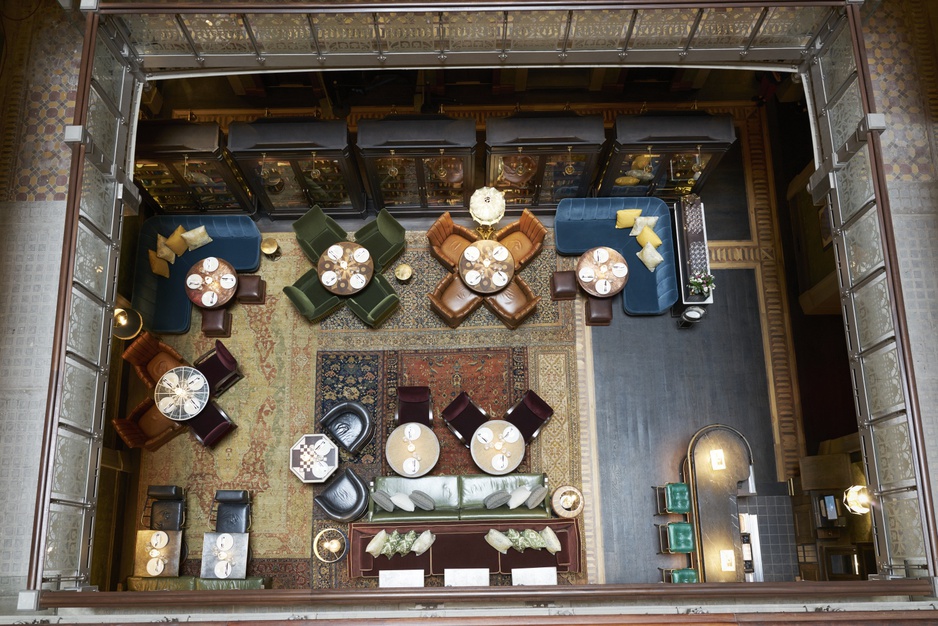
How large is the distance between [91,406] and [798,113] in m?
9.46

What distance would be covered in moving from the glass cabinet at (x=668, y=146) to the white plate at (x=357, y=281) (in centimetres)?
326

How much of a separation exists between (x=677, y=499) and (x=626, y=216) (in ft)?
11.5

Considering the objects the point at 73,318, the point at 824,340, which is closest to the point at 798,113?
the point at 824,340

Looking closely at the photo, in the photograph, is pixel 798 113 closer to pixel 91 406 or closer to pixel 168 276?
pixel 168 276

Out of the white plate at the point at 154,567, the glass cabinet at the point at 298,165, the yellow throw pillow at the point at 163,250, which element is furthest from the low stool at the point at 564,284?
the white plate at the point at 154,567

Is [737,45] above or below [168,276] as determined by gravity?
above

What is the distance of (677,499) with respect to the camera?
828cm

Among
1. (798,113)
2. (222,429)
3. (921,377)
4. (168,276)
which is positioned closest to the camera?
(921,377)

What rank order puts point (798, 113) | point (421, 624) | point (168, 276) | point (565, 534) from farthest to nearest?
1. point (798, 113)
2. point (168, 276)
3. point (565, 534)
4. point (421, 624)

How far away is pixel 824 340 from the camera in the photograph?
9344 mm

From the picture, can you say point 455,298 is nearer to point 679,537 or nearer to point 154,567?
point 679,537

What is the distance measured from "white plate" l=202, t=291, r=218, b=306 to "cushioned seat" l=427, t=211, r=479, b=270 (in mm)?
2669

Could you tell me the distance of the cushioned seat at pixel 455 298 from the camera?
8867 mm

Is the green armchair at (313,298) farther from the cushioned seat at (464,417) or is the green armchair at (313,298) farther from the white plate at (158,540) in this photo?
the white plate at (158,540)
